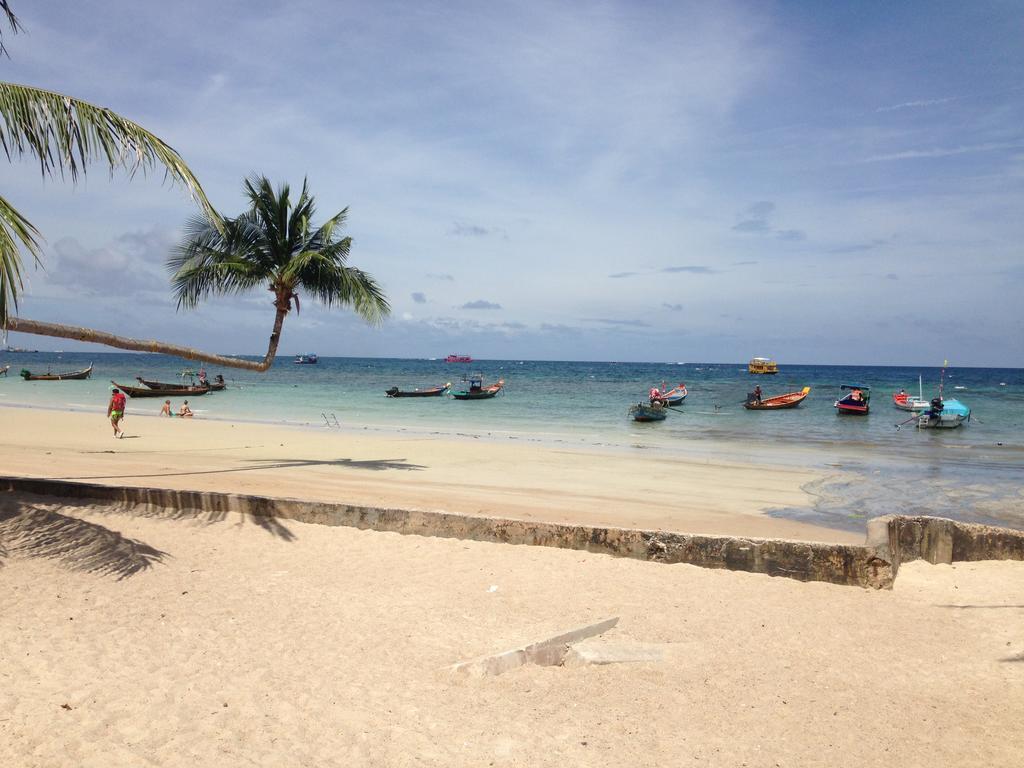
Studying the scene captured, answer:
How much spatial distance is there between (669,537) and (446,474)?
8.44 meters

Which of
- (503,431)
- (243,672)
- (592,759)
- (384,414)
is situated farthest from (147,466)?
→ (384,414)

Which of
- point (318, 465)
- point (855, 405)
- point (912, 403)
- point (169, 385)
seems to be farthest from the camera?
point (169, 385)

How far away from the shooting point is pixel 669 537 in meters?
6.93

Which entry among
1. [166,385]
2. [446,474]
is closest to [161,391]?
[166,385]

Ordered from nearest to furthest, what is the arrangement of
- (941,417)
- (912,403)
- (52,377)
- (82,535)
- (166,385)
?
(82,535) → (941,417) → (912,403) → (166,385) → (52,377)

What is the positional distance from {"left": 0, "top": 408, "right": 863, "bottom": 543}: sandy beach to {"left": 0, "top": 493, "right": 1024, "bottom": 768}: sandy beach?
2.70 m

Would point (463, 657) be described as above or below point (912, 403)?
below

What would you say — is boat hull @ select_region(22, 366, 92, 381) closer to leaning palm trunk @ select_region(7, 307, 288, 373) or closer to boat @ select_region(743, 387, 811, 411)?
boat @ select_region(743, 387, 811, 411)

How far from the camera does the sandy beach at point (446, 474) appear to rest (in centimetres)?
1098

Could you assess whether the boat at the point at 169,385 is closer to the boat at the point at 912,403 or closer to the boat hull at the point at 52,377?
the boat hull at the point at 52,377

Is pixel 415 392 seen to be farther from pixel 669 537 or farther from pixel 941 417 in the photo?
pixel 669 537

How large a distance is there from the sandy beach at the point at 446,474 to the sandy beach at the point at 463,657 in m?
2.70

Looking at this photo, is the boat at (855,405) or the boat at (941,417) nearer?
the boat at (941,417)

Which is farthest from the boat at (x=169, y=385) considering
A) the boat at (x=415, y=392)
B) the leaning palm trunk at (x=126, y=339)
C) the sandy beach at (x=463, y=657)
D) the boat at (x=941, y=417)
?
the boat at (x=941, y=417)
